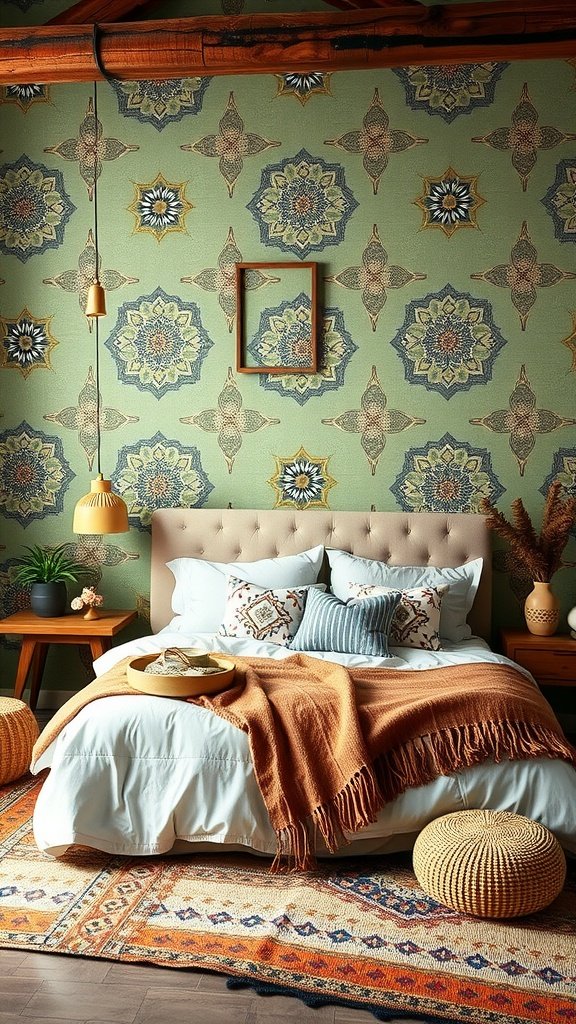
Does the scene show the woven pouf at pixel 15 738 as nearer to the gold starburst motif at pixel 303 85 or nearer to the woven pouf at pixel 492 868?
the woven pouf at pixel 492 868

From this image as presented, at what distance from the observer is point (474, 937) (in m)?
2.64

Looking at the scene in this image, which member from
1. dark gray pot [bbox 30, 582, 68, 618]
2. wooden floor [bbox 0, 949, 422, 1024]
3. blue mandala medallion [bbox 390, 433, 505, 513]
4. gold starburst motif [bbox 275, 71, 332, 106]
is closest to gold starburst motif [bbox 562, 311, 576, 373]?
blue mandala medallion [bbox 390, 433, 505, 513]

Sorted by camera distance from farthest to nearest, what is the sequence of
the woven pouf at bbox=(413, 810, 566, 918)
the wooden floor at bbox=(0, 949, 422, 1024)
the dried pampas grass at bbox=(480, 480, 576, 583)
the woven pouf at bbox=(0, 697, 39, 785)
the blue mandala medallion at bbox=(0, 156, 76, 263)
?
the blue mandala medallion at bbox=(0, 156, 76, 263)
the dried pampas grass at bbox=(480, 480, 576, 583)
the woven pouf at bbox=(0, 697, 39, 785)
the woven pouf at bbox=(413, 810, 566, 918)
the wooden floor at bbox=(0, 949, 422, 1024)

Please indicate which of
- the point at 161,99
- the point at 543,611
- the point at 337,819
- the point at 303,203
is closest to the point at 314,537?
the point at 543,611

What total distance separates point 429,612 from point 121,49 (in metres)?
2.59

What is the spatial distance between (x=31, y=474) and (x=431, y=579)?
85.4 inches

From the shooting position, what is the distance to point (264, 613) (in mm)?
4203

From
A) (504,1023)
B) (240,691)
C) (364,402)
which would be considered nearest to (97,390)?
(364,402)

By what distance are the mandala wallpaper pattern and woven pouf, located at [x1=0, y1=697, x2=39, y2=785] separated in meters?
1.11

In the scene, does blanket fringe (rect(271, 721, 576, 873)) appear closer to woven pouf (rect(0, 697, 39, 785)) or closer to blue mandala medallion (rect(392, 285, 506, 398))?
woven pouf (rect(0, 697, 39, 785))

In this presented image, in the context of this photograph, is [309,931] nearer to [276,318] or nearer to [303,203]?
[276,318]

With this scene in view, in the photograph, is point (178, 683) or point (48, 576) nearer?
point (178, 683)

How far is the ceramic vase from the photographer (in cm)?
437

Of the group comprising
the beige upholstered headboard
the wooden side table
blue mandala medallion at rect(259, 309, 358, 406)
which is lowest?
the wooden side table
